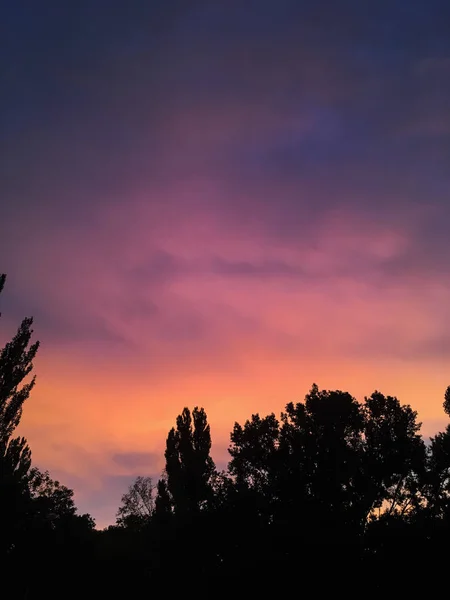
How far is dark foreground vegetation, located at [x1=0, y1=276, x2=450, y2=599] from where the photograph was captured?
1057 inches

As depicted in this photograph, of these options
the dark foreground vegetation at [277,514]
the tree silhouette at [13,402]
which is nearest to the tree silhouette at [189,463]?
the dark foreground vegetation at [277,514]

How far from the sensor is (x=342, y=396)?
123ft

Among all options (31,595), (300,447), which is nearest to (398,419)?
(300,447)

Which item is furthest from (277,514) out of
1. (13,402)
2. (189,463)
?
(13,402)

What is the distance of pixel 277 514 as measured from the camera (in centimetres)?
3203

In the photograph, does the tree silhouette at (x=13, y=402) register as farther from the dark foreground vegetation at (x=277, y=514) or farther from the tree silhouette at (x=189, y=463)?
the tree silhouette at (x=189, y=463)

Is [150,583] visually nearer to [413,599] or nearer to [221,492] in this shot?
[221,492]

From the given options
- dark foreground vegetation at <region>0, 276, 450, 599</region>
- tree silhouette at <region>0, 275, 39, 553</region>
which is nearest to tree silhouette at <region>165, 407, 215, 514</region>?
dark foreground vegetation at <region>0, 276, 450, 599</region>

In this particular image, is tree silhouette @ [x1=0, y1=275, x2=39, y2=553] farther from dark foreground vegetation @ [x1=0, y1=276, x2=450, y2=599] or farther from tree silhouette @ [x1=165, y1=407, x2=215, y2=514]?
tree silhouette @ [x1=165, y1=407, x2=215, y2=514]

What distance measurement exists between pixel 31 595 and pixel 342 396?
120 ft

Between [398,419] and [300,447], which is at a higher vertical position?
[398,419]

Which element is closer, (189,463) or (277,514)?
(277,514)

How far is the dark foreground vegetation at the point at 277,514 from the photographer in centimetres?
2686

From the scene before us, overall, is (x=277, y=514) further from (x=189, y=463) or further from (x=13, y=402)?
(x=13, y=402)
